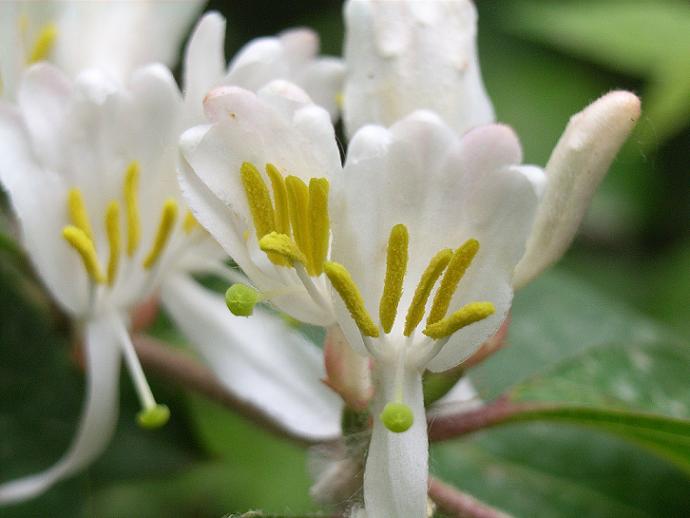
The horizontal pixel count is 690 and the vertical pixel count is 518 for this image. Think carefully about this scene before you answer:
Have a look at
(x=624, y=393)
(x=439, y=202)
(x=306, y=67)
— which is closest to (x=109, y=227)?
(x=306, y=67)

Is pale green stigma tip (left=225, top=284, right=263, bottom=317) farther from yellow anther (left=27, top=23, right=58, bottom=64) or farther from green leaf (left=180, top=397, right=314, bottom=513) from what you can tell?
green leaf (left=180, top=397, right=314, bottom=513)

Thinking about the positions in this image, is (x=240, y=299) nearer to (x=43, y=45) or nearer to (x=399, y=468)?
(x=399, y=468)

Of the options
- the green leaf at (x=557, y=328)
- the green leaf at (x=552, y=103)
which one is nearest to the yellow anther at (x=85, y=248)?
the green leaf at (x=557, y=328)

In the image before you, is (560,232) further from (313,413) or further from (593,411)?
(313,413)

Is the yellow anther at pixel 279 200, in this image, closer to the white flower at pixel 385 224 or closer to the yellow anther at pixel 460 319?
the white flower at pixel 385 224

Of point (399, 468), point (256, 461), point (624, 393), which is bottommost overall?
point (256, 461)

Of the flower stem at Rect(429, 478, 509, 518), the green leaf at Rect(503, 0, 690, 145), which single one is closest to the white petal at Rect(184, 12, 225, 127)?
the flower stem at Rect(429, 478, 509, 518)

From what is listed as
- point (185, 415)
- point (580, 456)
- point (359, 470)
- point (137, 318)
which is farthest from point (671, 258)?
point (359, 470)
